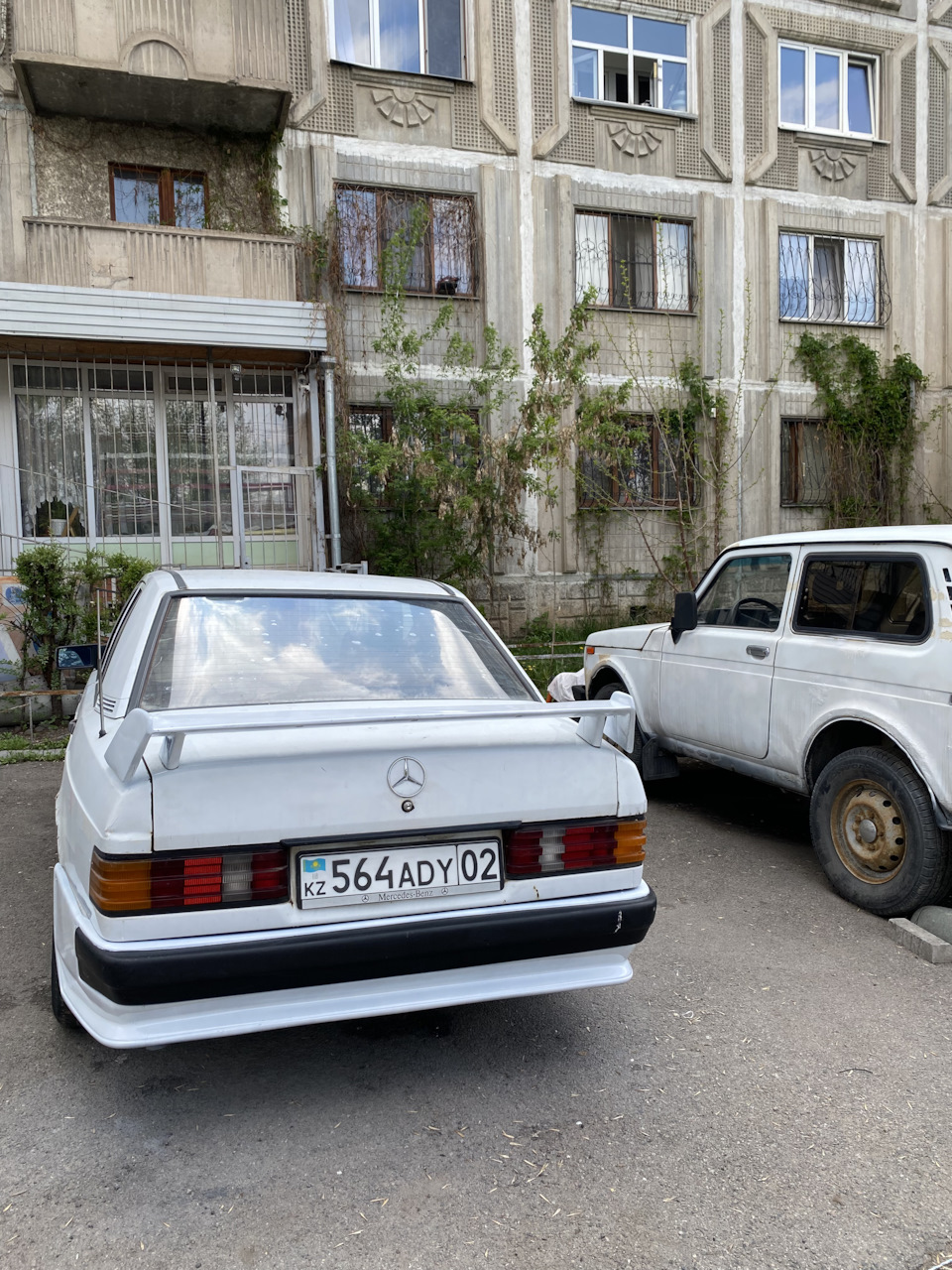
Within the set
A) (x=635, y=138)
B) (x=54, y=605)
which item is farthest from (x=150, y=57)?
(x=635, y=138)

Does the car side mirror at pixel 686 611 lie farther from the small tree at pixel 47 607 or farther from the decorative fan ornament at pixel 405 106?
the decorative fan ornament at pixel 405 106

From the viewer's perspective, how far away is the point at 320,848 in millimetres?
2678

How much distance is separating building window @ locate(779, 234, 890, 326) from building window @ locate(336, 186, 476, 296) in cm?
591

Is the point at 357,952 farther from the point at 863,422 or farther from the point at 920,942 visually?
the point at 863,422

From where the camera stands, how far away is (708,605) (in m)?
6.18

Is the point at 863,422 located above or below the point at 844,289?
below

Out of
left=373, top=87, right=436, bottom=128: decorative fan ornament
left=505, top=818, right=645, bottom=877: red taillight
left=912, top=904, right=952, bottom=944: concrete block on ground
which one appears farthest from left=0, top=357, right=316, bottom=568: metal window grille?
left=505, top=818, right=645, bottom=877: red taillight

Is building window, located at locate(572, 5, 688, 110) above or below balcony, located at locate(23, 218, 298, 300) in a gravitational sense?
above

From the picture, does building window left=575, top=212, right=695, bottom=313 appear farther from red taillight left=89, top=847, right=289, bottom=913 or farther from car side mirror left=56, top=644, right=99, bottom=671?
red taillight left=89, top=847, right=289, bottom=913

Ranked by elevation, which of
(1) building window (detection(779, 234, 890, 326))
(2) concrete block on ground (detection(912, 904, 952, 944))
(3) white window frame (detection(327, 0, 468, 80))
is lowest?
(2) concrete block on ground (detection(912, 904, 952, 944))

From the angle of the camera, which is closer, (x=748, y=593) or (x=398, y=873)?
(x=398, y=873)

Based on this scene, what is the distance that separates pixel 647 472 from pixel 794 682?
11.7 m

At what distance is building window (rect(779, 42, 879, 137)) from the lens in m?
17.1

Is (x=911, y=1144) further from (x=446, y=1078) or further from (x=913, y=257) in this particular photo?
(x=913, y=257)
